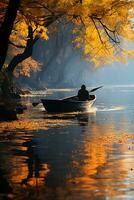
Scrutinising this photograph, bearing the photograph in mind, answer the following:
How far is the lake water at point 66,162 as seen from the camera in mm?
12547

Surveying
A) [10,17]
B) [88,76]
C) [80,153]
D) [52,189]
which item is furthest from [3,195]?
[88,76]

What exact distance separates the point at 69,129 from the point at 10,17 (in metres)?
6.74

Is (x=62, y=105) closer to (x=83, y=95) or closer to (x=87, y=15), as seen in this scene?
(x=83, y=95)

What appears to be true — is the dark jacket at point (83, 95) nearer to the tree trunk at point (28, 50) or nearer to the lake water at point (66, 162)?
the tree trunk at point (28, 50)

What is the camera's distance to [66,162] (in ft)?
54.7

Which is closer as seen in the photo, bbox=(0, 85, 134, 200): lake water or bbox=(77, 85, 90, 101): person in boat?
bbox=(0, 85, 134, 200): lake water

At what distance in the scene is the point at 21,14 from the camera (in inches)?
1075

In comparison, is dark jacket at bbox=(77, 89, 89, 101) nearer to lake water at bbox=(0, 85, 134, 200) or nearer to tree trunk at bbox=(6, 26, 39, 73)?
tree trunk at bbox=(6, 26, 39, 73)

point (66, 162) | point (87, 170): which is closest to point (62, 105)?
point (66, 162)

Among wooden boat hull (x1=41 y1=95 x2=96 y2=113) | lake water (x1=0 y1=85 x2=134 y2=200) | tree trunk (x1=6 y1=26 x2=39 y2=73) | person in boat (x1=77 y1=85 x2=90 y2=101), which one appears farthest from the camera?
person in boat (x1=77 y1=85 x2=90 y2=101)

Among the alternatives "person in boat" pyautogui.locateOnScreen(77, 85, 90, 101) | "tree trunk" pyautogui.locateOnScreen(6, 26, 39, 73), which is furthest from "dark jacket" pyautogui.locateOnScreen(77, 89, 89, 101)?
"tree trunk" pyautogui.locateOnScreen(6, 26, 39, 73)

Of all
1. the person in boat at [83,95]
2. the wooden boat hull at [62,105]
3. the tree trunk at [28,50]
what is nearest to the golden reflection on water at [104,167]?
the wooden boat hull at [62,105]

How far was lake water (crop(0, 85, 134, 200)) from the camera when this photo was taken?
1255 centimetres

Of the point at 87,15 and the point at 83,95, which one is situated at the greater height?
the point at 87,15
